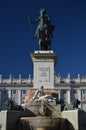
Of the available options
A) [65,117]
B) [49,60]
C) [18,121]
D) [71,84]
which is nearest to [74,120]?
[65,117]

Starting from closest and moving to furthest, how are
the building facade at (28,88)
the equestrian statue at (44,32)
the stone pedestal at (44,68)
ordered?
the stone pedestal at (44,68), the equestrian statue at (44,32), the building facade at (28,88)

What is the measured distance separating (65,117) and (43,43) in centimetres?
646

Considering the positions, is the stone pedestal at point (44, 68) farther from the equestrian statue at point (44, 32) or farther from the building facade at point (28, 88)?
the building facade at point (28, 88)

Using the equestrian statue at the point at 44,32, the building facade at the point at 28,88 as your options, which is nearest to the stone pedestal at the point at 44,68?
the equestrian statue at the point at 44,32

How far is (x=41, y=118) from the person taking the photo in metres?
19.3

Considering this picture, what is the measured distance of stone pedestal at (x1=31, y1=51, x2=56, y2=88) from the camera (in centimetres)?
2284

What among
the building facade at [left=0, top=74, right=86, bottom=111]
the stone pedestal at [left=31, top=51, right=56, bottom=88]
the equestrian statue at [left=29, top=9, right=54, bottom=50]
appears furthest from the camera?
the building facade at [left=0, top=74, right=86, bottom=111]

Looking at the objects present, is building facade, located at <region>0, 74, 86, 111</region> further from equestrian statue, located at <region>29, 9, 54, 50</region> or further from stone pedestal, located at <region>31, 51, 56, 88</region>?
stone pedestal, located at <region>31, 51, 56, 88</region>

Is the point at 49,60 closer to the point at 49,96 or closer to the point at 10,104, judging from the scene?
the point at 49,96

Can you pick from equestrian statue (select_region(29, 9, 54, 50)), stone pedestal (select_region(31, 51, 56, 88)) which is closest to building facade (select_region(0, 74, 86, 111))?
equestrian statue (select_region(29, 9, 54, 50))

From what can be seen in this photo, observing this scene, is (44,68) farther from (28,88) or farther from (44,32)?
(28,88)

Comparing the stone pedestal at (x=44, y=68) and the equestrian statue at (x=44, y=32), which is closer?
the stone pedestal at (x=44, y=68)

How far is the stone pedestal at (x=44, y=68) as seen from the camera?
22844mm

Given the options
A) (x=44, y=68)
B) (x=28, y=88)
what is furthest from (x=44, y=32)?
(x=28, y=88)
